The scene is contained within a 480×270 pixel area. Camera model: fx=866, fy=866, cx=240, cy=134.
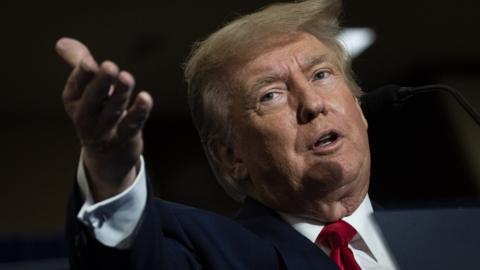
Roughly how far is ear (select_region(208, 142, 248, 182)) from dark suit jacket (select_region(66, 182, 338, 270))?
135mm

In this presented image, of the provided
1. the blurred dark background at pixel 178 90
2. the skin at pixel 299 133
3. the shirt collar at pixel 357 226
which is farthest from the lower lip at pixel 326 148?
the blurred dark background at pixel 178 90

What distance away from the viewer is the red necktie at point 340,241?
4.44 ft

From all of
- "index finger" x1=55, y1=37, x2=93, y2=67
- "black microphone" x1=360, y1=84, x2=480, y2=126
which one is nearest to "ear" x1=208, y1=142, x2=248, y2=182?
"black microphone" x1=360, y1=84, x2=480, y2=126

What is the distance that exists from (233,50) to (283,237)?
0.37 meters

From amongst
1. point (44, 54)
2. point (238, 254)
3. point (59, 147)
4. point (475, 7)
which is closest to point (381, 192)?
point (475, 7)

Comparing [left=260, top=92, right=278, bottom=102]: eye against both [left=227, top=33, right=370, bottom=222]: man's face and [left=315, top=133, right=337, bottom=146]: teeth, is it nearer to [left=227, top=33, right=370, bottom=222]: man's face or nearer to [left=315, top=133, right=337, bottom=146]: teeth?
[left=227, top=33, right=370, bottom=222]: man's face

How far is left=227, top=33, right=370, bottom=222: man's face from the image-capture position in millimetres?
1470

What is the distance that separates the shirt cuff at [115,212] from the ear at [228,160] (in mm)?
567

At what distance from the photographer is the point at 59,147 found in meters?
6.12

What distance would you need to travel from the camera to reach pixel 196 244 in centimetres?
126

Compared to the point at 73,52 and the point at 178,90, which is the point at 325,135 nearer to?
the point at 73,52

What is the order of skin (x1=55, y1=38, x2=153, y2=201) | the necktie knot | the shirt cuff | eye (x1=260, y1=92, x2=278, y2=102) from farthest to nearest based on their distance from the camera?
eye (x1=260, y1=92, x2=278, y2=102) < the necktie knot < the shirt cuff < skin (x1=55, y1=38, x2=153, y2=201)

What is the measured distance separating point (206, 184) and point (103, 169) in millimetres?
5387

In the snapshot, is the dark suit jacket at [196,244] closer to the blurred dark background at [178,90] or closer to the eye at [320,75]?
the eye at [320,75]
